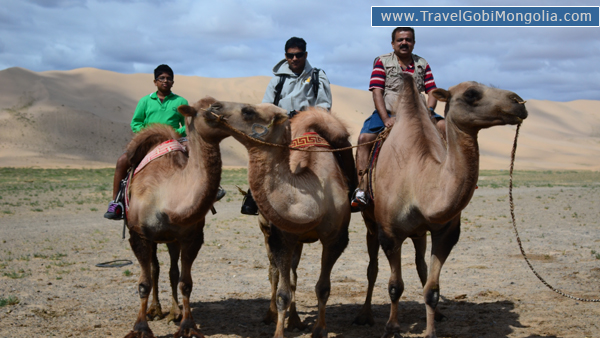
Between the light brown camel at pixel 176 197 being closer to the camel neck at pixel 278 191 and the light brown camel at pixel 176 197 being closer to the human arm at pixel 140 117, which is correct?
the camel neck at pixel 278 191

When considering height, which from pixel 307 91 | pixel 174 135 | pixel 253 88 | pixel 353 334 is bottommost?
pixel 353 334

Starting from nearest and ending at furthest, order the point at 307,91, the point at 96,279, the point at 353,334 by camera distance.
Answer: the point at 353,334 → the point at 307,91 → the point at 96,279

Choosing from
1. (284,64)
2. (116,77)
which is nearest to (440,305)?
(284,64)

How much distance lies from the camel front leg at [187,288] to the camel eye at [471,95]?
3259 millimetres

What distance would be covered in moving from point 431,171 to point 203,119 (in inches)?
88.6

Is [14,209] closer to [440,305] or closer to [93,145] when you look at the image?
[440,305]

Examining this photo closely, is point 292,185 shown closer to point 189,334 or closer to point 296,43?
point 189,334

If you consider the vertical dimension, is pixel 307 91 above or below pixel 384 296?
above

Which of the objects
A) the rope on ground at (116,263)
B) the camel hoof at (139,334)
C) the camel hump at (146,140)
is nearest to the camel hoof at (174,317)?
the camel hoof at (139,334)

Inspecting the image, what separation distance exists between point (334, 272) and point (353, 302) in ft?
6.16

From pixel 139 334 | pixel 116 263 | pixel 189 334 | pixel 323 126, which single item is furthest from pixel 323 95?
pixel 116 263

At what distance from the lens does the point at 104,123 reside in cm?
6581

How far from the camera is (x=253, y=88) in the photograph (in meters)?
97.1

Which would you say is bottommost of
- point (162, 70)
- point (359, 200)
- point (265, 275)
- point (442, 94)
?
point (265, 275)
